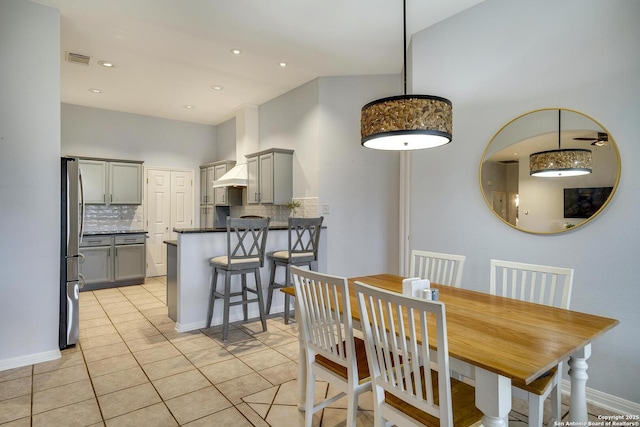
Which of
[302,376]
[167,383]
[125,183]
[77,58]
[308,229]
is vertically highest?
[77,58]

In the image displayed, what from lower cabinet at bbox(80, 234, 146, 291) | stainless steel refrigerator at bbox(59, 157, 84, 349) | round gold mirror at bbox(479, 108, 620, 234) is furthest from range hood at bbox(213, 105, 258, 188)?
round gold mirror at bbox(479, 108, 620, 234)

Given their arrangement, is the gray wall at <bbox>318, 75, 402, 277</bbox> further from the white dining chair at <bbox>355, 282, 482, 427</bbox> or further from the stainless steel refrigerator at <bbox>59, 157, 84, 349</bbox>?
the white dining chair at <bbox>355, 282, 482, 427</bbox>

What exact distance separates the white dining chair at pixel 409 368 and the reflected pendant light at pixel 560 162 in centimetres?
176

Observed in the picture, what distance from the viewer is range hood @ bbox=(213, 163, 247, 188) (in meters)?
5.55

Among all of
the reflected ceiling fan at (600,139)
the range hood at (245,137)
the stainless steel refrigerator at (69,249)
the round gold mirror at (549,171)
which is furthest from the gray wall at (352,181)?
the stainless steel refrigerator at (69,249)

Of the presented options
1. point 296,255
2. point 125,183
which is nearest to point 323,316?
point 296,255

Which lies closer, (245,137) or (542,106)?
(542,106)

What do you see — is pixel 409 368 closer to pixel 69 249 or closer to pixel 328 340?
pixel 328 340

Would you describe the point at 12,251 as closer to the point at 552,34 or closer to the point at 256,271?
the point at 256,271

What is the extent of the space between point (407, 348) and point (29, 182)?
3.17 m

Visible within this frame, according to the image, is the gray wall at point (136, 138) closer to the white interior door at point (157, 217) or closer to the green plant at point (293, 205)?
the white interior door at point (157, 217)

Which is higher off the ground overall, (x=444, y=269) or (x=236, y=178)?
(x=236, y=178)

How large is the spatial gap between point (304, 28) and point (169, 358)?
129 inches

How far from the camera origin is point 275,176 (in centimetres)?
507
